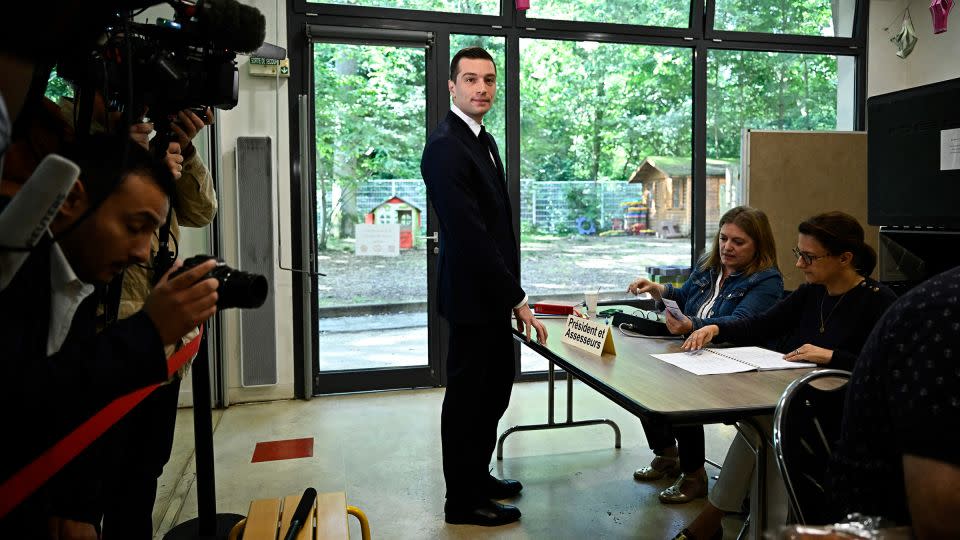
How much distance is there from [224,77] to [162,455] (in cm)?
100

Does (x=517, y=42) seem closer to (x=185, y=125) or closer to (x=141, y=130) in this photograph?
(x=185, y=125)

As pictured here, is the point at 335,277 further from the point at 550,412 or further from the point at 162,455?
the point at 162,455

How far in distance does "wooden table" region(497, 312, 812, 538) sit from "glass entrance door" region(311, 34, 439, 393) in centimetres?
225

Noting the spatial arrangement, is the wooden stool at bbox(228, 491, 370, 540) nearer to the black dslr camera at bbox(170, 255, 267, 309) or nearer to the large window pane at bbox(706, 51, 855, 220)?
the black dslr camera at bbox(170, 255, 267, 309)

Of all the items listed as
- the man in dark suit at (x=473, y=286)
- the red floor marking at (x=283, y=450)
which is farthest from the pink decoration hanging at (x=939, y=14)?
the red floor marking at (x=283, y=450)

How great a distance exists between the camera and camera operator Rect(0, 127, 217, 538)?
888 millimetres

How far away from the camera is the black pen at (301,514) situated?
5.02 ft

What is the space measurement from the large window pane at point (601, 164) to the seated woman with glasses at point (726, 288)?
1.86 metres

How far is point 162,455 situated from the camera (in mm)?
1923

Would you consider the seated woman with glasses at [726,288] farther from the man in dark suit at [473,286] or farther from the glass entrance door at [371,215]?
the glass entrance door at [371,215]

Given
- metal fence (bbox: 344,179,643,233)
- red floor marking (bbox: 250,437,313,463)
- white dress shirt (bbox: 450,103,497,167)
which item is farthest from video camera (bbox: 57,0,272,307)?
metal fence (bbox: 344,179,643,233)

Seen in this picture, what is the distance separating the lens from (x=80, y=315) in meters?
1.10

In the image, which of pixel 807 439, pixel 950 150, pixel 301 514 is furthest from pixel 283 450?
pixel 950 150

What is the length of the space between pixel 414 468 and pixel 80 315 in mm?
2194
